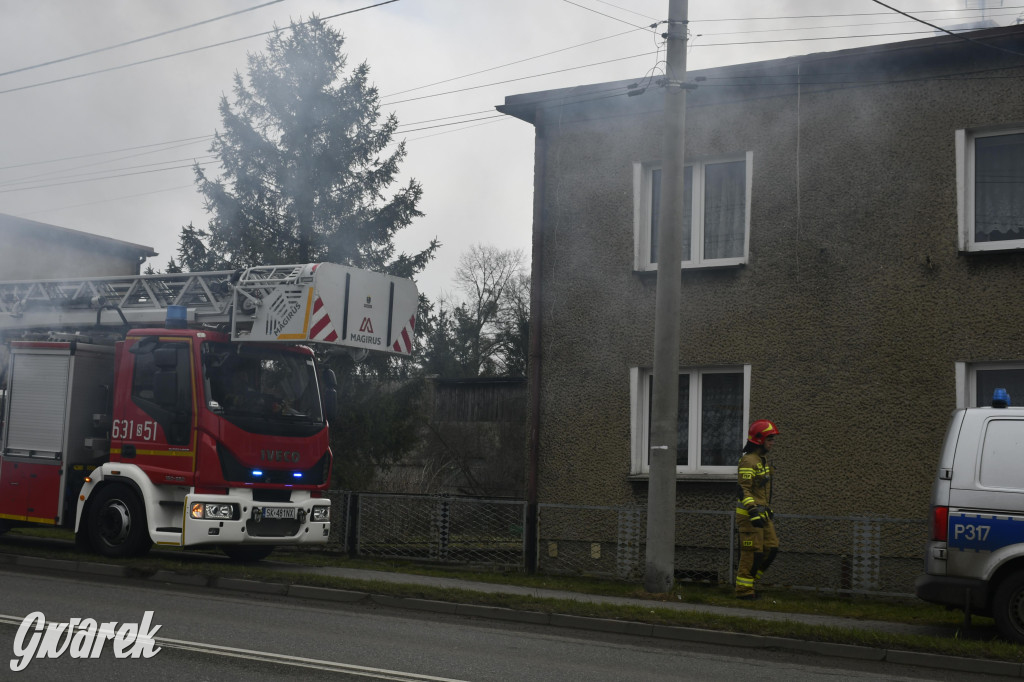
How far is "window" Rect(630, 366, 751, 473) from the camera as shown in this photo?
1452cm

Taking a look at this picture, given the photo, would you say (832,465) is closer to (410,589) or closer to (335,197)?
(410,589)

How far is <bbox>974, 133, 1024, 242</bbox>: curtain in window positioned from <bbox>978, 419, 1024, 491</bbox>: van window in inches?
177

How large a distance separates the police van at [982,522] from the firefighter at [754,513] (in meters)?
2.03

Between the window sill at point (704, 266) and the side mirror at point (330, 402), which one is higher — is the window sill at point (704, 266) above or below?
above

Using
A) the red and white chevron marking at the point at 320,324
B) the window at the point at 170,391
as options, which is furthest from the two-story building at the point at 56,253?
the red and white chevron marking at the point at 320,324

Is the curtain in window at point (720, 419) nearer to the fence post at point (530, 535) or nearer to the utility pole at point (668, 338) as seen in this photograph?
the fence post at point (530, 535)

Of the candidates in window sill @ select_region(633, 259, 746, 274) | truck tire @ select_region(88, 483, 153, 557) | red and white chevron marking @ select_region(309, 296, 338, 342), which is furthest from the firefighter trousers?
truck tire @ select_region(88, 483, 153, 557)

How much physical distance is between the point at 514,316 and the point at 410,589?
38591 mm

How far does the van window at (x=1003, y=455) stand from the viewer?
925cm

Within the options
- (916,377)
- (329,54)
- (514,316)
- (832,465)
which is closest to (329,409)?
(832,465)

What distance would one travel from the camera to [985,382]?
13.1 m

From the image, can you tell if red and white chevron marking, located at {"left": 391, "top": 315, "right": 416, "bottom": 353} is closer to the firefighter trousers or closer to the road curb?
the road curb

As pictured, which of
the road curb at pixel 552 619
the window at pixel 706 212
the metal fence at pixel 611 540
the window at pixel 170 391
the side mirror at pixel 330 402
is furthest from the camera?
the window at pixel 706 212

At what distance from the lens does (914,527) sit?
1298cm
